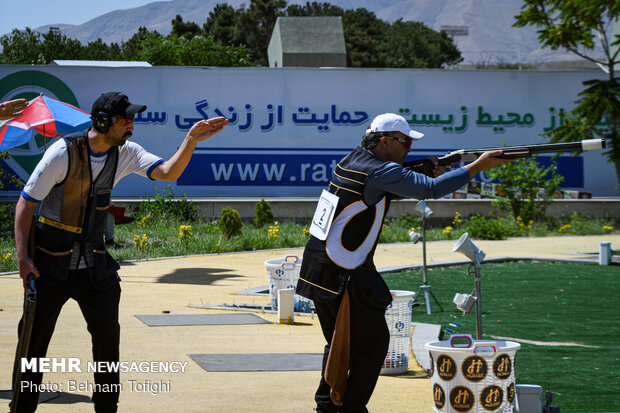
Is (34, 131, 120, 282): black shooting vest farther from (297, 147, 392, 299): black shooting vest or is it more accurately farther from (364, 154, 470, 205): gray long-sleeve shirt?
(364, 154, 470, 205): gray long-sleeve shirt

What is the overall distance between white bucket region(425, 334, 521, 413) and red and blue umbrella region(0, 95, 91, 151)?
12.4 m

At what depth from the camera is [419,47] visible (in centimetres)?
9844

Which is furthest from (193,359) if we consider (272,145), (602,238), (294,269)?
(272,145)

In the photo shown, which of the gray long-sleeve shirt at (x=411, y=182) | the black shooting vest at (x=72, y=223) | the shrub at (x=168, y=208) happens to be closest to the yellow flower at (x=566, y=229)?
the shrub at (x=168, y=208)

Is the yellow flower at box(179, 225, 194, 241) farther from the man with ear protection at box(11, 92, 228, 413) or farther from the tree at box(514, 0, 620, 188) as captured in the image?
the man with ear protection at box(11, 92, 228, 413)

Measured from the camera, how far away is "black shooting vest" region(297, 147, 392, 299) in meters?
5.00

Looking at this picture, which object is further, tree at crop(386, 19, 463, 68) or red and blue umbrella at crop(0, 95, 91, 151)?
tree at crop(386, 19, 463, 68)

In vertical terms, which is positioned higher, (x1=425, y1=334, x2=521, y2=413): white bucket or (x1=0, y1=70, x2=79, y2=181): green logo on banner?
(x1=0, y1=70, x2=79, y2=181): green logo on banner

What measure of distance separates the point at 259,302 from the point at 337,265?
250 inches

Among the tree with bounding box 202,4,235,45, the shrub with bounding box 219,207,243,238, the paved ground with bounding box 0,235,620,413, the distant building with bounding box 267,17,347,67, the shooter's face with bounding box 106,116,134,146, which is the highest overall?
the tree with bounding box 202,4,235,45

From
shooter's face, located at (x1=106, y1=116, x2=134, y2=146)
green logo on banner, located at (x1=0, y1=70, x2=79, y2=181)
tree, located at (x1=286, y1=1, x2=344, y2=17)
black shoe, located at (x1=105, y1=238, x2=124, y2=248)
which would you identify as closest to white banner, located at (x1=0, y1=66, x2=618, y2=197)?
green logo on banner, located at (x1=0, y1=70, x2=79, y2=181)

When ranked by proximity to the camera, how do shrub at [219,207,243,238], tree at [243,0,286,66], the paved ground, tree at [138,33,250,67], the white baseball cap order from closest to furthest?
the white baseball cap, the paved ground, shrub at [219,207,243,238], tree at [138,33,250,67], tree at [243,0,286,66]

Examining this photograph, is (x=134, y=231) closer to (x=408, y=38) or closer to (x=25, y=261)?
(x=25, y=261)

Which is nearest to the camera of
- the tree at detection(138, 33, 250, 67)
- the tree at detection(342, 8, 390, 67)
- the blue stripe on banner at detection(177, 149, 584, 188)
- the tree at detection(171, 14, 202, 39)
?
the blue stripe on banner at detection(177, 149, 584, 188)
